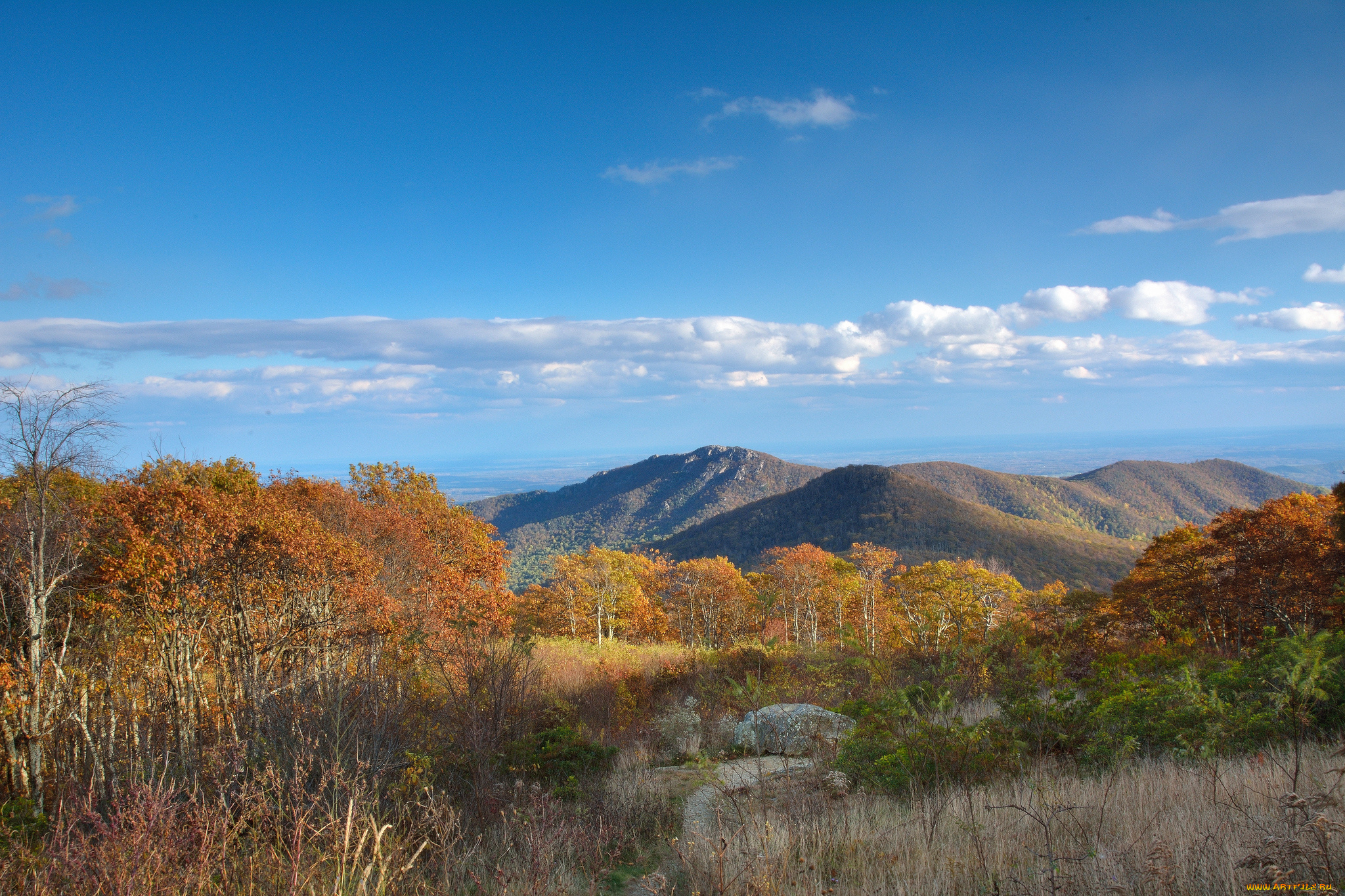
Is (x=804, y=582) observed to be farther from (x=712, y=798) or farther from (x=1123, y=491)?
(x=1123, y=491)

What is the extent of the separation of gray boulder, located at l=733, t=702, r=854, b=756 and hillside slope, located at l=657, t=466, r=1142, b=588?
63590mm

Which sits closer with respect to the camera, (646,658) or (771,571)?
(646,658)

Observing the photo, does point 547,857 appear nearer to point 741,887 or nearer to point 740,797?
point 741,887

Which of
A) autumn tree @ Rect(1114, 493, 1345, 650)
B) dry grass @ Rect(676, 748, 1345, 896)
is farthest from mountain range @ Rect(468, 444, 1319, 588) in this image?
dry grass @ Rect(676, 748, 1345, 896)

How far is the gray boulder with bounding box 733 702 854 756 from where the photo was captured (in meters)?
7.43

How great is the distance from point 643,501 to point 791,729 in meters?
174

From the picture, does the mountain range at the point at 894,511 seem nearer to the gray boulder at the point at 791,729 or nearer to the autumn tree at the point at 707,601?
the autumn tree at the point at 707,601

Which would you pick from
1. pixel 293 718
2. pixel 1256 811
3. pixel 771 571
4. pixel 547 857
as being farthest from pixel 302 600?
pixel 771 571

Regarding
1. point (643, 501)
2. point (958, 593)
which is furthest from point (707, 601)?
point (643, 501)

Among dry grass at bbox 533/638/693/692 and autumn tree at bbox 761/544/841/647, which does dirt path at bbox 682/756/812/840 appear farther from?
autumn tree at bbox 761/544/841/647

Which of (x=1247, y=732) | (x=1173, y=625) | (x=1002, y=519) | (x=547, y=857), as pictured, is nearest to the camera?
(x=547, y=857)

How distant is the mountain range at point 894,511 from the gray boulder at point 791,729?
185 ft

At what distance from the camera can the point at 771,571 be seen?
44156mm

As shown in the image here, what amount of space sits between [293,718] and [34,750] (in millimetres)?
9655
